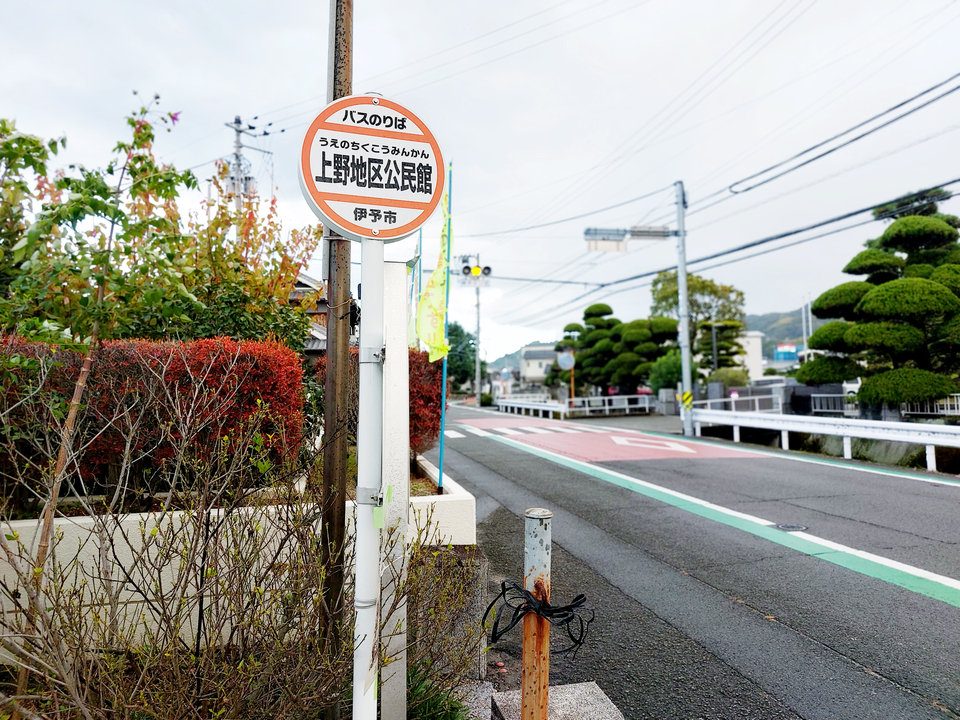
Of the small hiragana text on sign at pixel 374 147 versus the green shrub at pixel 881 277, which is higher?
the green shrub at pixel 881 277

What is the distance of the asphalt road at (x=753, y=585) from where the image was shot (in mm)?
3109

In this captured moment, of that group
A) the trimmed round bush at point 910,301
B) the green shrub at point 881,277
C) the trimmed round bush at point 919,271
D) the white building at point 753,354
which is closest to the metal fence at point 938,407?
the trimmed round bush at point 910,301

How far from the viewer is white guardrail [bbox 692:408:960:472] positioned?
32.7ft

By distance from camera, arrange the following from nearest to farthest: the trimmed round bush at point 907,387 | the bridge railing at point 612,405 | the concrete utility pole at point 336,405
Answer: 1. the concrete utility pole at point 336,405
2. the trimmed round bush at point 907,387
3. the bridge railing at point 612,405

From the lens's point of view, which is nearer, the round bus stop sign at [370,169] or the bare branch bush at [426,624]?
the round bus stop sign at [370,169]

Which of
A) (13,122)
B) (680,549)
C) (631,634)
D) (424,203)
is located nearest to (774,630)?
(631,634)

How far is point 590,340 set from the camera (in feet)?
115

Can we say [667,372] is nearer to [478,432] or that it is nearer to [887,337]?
[478,432]

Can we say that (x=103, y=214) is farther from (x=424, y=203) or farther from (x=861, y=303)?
(x=861, y=303)

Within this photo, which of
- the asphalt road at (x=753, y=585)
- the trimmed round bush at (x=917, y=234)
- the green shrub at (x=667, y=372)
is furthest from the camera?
the green shrub at (x=667, y=372)

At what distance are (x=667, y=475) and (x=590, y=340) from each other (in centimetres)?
2568

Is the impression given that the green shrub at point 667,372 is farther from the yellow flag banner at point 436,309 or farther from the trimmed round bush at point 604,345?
the yellow flag banner at point 436,309

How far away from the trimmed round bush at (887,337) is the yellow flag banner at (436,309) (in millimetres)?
13414

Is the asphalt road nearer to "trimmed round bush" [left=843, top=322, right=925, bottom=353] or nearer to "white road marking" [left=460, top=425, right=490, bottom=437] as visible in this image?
"trimmed round bush" [left=843, top=322, right=925, bottom=353]
